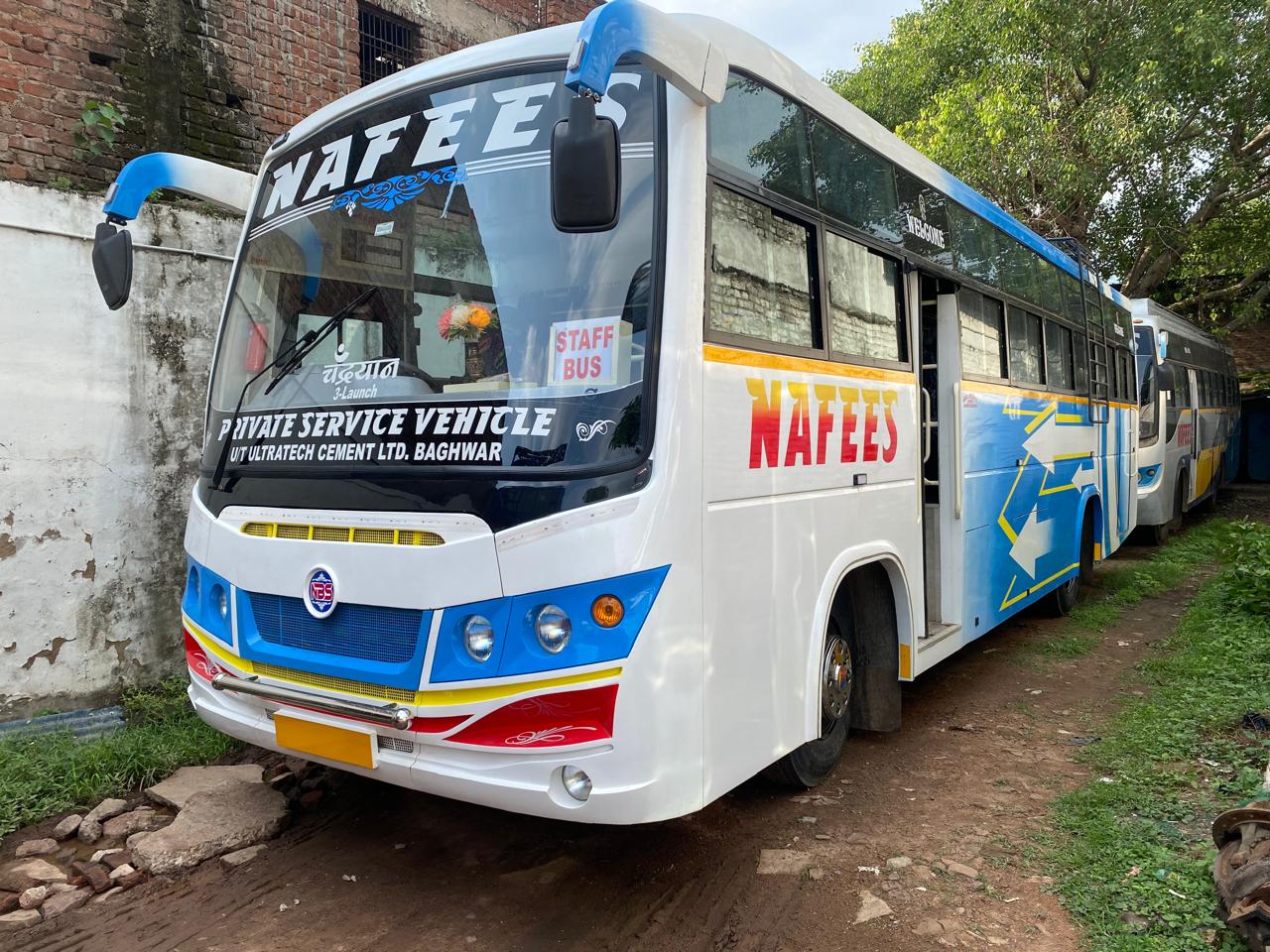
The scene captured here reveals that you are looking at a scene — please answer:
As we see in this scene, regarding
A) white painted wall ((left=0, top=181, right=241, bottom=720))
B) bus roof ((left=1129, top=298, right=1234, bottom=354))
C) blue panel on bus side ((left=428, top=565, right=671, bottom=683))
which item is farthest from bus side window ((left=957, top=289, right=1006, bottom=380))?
bus roof ((left=1129, top=298, right=1234, bottom=354))

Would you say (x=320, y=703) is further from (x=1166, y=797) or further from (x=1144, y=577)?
(x=1144, y=577)

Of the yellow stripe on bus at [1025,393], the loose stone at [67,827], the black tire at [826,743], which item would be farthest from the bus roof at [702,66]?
the loose stone at [67,827]

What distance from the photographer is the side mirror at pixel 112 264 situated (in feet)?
12.9

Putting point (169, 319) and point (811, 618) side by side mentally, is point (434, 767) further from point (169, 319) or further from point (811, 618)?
point (169, 319)

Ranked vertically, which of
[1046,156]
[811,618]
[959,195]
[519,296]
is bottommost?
[811,618]

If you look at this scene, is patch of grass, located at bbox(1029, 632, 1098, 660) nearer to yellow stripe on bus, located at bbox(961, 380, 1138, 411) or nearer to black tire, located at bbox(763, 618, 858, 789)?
yellow stripe on bus, located at bbox(961, 380, 1138, 411)

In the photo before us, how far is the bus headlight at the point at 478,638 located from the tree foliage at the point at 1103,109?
1329 centimetres

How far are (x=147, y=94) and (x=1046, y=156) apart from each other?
12439 millimetres

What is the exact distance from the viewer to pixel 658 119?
304 centimetres

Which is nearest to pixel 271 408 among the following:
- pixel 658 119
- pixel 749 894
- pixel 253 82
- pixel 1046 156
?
pixel 658 119

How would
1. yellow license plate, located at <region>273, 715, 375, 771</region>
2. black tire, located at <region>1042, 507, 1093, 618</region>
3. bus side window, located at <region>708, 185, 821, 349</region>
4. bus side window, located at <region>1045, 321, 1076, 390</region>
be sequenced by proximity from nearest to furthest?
yellow license plate, located at <region>273, 715, 375, 771</region> < bus side window, located at <region>708, 185, 821, 349</region> < bus side window, located at <region>1045, 321, 1076, 390</region> < black tire, located at <region>1042, 507, 1093, 618</region>

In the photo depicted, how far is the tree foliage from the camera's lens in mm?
13234

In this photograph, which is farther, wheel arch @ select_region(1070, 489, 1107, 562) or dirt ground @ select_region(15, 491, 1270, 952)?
wheel arch @ select_region(1070, 489, 1107, 562)

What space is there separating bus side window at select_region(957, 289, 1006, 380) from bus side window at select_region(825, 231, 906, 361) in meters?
1.03
